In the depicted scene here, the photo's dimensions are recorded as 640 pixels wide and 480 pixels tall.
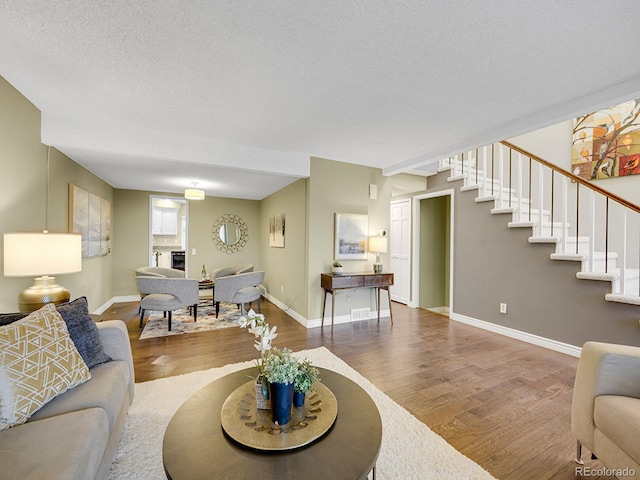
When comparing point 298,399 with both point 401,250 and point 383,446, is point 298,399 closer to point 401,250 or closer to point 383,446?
point 383,446

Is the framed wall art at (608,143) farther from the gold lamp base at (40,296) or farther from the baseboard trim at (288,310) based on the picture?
the gold lamp base at (40,296)

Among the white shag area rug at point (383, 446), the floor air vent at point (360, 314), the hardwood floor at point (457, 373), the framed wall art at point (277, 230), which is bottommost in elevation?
the hardwood floor at point (457, 373)

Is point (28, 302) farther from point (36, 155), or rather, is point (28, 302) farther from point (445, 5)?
point (445, 5)

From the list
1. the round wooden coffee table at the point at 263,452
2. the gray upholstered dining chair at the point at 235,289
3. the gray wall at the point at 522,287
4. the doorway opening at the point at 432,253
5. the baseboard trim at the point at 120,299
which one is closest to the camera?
the round wooden coffee table at the point at 263,452

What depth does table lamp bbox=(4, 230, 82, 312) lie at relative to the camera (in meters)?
1.96

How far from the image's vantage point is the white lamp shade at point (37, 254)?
6.42 feet

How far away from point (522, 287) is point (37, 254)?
16.5ft

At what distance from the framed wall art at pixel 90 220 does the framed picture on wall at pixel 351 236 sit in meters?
3.43

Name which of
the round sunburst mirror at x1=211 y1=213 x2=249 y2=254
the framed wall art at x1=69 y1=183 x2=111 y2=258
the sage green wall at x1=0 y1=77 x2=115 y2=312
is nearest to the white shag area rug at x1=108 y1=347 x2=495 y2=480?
the sage green wall at x1=0 y1=77 x2=115 y2=312

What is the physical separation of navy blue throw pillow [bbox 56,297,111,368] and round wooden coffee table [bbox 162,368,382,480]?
875mm

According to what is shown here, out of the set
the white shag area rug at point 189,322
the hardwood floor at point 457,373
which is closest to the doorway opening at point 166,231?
the white shag area rug at point 189,322

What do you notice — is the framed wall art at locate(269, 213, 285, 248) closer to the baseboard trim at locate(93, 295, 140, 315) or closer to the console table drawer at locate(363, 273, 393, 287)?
the console table drawer at locate(363, 273, 393, 287)

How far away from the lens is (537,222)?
3.54m

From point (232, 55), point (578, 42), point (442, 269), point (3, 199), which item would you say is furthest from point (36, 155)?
point (442, 269)
